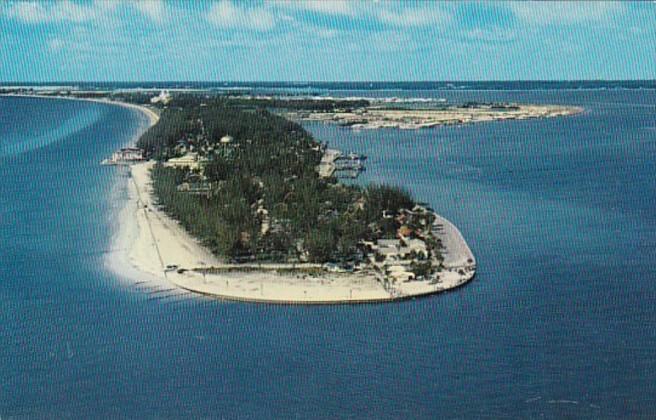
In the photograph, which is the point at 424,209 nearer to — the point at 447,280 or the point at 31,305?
the point at 447,280

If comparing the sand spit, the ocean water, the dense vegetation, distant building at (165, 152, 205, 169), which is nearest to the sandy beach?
the ocean water

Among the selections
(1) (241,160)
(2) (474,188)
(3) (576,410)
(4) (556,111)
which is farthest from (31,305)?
(4) (556,111)

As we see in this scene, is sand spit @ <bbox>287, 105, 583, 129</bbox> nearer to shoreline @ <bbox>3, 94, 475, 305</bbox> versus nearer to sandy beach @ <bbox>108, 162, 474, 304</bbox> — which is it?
shoreline @ <bbox>3, 94, 475, 305</bbox>

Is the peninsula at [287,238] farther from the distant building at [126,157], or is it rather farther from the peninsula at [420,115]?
the peninsula at [420,115]

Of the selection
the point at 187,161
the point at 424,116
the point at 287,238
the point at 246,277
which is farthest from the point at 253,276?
the point at 424,116

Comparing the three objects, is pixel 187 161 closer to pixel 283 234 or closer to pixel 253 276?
pixel 283 234

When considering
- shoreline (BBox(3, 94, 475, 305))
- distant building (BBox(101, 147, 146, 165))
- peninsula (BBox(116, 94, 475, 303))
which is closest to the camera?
shoreline (BBox(3, 94, 475, 305))
